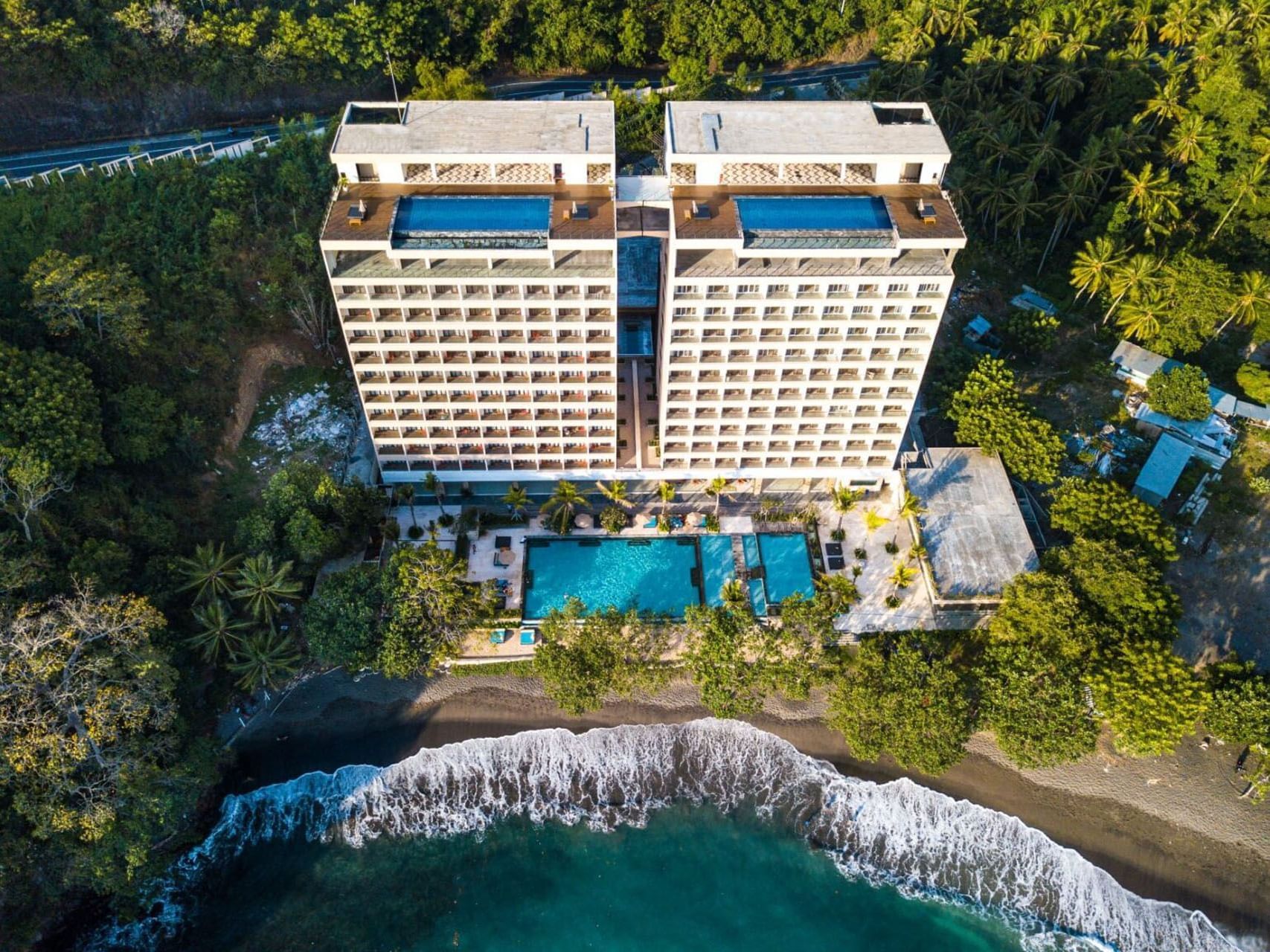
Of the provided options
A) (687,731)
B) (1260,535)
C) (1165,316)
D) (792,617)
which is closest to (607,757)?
(687,731)

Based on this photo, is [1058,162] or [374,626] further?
[1058,162]

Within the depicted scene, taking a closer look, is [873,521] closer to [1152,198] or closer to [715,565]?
[715,565]

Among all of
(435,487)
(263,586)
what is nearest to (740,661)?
(435,487)

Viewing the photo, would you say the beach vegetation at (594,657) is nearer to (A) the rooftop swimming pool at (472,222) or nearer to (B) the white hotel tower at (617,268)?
(B) the white hotel tower at (617,268)

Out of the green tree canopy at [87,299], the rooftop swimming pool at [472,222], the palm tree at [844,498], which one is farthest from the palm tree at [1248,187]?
the green tree canopy at [87,299]

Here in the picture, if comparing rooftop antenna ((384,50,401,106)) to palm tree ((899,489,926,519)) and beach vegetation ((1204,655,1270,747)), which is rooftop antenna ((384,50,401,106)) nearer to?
palm tree ((899,489,926,519))

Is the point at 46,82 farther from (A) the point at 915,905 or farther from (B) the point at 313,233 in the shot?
(A) the point at 915,905
